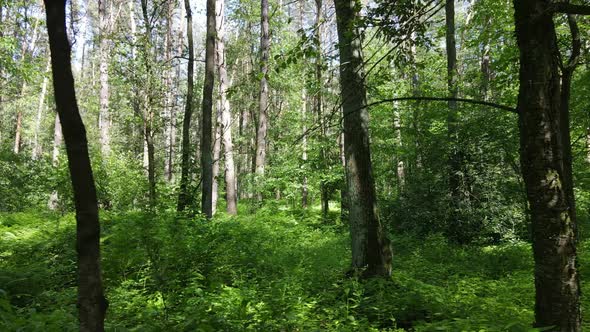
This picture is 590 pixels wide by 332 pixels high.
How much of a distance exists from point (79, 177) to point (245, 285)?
12.0 feet

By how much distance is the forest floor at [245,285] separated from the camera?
151 inches

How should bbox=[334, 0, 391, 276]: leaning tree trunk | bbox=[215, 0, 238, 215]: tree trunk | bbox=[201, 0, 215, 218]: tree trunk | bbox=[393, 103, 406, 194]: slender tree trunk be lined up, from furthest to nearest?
bbox=[393, 103, 406, 194]: slender tree trunk < bbox=[215, 0, 238, 215]: tree trunk < bbox=[201, 0, 215, 218]: tree trunk < bbox=[334, 0, 391, 276]: leaning tree trunk

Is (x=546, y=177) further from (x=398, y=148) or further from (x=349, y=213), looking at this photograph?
(x=398, y=148)

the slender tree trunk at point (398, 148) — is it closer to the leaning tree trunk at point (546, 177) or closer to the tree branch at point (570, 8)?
the leaning tree trunk at point (546, 177)

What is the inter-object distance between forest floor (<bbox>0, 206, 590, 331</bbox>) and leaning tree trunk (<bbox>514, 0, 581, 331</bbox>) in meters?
0.40

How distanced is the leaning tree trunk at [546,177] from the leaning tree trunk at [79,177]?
3.22m

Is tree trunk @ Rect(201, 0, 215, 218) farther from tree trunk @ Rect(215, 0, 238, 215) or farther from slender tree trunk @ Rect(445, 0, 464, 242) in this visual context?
slender tree trunk @ Rect(445, 0, 464, 242)

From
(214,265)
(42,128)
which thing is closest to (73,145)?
(214,265)

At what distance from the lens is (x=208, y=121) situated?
10.7 m

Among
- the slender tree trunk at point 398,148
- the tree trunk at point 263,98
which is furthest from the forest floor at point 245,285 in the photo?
the tree trunk at point 263,98

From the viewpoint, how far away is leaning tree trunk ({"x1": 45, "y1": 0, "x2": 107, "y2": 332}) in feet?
6.29

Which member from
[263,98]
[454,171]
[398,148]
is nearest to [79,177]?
[454,171]

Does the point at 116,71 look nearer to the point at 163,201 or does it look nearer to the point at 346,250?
the point at 163,201

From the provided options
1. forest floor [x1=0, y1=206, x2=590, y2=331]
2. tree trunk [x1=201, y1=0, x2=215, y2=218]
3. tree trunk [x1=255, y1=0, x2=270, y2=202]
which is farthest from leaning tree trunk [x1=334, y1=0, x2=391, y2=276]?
tree trunk [x1=255, y1=0, x2=270, y2=202]
